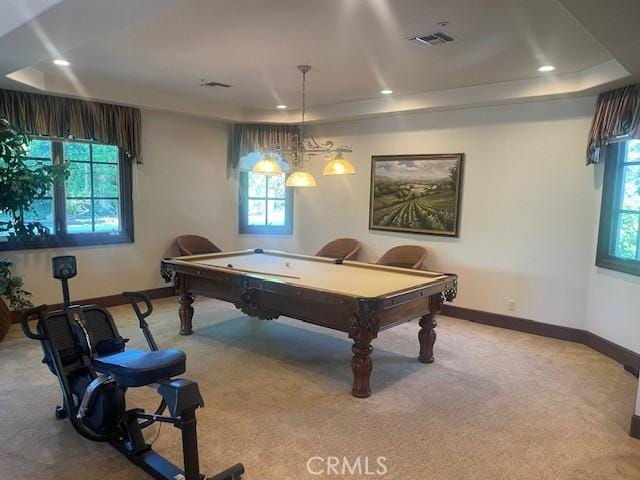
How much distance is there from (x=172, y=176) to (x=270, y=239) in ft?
5.56

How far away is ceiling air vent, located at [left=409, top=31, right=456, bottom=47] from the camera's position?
3165 mm

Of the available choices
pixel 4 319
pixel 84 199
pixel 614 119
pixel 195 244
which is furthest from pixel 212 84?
pixel 614 119

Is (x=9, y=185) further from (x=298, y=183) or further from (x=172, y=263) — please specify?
(x=298, y=183)

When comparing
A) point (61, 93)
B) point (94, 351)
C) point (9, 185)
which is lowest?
point (94, 351)

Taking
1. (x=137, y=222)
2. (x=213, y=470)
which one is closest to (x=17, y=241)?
(x=137, y=222)

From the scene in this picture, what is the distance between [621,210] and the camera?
407cm

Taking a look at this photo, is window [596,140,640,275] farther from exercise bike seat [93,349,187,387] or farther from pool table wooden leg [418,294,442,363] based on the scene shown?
exercise bike seat [93,349,187,387]

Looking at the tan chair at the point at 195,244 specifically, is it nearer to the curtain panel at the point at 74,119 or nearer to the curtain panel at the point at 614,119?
the curtain panel at the point at 74,119

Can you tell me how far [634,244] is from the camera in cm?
394

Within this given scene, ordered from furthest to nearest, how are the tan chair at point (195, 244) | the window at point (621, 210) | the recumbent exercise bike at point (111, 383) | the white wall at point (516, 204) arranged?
the tan chair at point (195, 244), the white wall at point (516, 204), the window at point (621, 210), the recumbent exercise bike at point (111, 383)

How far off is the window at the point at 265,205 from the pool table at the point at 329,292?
78.7 inches

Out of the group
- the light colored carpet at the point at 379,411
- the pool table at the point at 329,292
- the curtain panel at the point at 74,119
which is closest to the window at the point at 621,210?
the light colored carpet at the point at 379,411

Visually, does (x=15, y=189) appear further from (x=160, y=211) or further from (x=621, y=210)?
(x=621, y=210)

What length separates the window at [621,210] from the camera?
3.92 m
